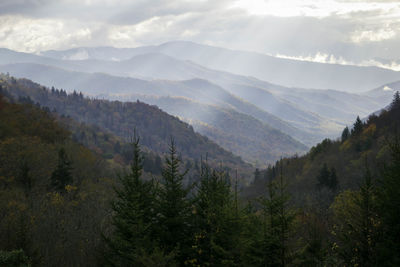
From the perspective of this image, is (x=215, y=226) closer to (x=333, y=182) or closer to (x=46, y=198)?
(x=46, y=198)

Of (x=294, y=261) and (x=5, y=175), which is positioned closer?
(x=294, y=261)

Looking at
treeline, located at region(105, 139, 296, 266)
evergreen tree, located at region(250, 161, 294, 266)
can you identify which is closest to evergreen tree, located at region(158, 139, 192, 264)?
treeline, located at region(105, 139, 296, 266)

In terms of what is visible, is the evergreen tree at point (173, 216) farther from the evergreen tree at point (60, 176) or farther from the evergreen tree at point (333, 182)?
the evergreen tree at point (333, 182)

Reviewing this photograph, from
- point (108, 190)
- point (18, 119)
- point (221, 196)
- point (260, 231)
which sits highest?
point (18, 119)

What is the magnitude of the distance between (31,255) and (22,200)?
993 inches

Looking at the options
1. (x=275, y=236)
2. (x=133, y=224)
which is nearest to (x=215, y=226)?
(x=275, y=236)

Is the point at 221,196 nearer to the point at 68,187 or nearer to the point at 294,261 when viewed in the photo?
the point at 294,261

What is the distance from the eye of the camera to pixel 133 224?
20.2 meters

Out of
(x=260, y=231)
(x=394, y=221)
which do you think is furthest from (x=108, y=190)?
(x=394, y=221)

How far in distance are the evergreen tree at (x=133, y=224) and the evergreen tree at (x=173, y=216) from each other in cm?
65

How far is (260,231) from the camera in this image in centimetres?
1903

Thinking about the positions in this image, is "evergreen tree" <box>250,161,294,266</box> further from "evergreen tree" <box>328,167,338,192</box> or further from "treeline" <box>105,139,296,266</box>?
"evergreen tree" <box>328,167,338,192</box>

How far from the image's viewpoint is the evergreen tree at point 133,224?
19.2 meters

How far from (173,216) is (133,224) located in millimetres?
2608
